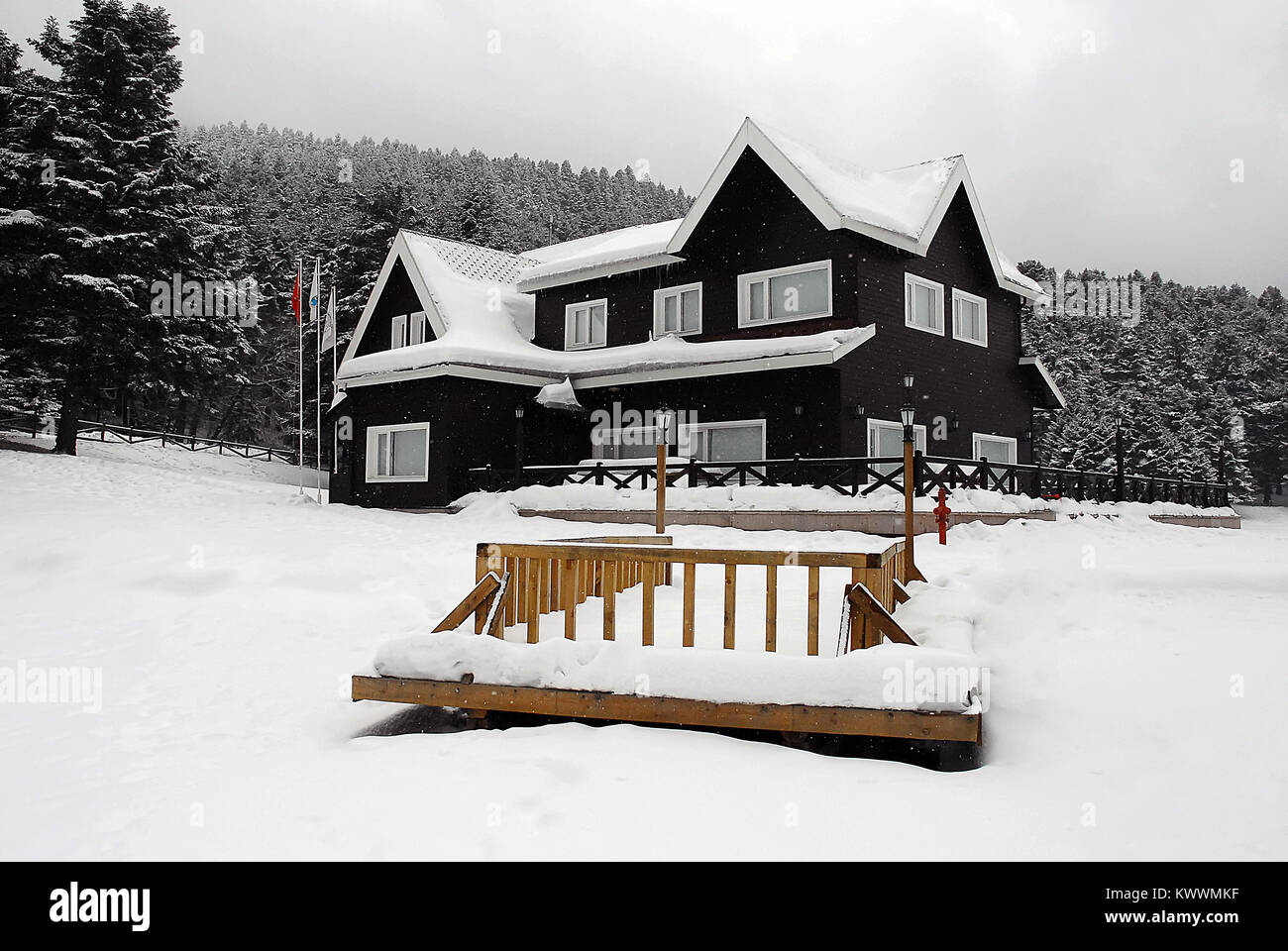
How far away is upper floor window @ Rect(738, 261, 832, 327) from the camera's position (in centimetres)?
1984

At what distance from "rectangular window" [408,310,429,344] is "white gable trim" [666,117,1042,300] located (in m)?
7.42

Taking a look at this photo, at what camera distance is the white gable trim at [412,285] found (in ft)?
77.9

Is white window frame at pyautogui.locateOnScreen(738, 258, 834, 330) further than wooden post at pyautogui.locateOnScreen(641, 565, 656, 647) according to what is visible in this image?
Yes

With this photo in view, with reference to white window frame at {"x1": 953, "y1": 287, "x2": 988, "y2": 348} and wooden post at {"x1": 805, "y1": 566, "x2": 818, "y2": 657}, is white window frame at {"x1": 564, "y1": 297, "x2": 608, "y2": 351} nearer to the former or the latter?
white window frame at {"x1": 953, "y1": 287, "x2": 988, "y2": 348}

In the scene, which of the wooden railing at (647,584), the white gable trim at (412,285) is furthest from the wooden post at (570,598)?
the white gable trim at (412,285)

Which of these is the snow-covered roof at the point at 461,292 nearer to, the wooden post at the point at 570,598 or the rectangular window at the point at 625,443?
the rectangular window at the point at 625,443

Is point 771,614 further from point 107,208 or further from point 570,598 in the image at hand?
point 107,208

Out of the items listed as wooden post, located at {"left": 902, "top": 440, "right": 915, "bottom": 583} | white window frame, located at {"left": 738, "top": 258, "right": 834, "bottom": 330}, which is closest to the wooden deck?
wooden post, located at {"left": 902, "top": 440, "right": 915, "bottom": 583}

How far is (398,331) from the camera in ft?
84.4

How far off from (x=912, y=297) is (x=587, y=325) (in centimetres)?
811

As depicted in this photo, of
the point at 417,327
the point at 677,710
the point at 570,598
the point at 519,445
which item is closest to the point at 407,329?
the point at 417,327

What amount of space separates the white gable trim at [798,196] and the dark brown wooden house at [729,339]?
46mm

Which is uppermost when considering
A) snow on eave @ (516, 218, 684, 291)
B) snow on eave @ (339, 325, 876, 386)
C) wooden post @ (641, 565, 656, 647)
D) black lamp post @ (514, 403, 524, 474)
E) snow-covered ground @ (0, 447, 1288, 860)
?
snow on eave @ (516, 218, 684, 291)

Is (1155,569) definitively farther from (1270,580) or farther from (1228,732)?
(1228,732)
